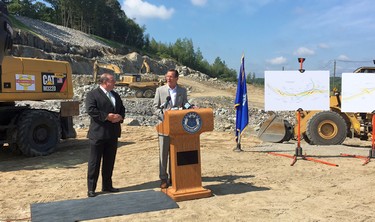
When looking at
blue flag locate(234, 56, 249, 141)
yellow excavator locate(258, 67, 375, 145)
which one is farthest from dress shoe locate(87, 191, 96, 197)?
yellow excavator locate(258, 67, 375, 145)

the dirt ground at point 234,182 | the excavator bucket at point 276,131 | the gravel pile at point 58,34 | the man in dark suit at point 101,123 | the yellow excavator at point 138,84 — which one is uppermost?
the gravel pile at point 58,34

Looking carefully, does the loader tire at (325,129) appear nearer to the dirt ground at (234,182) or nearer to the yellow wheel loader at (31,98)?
the dirt ground at (234,182)

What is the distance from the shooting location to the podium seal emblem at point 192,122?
5754mm

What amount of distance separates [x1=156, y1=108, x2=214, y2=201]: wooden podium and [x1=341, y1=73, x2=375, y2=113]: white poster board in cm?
496

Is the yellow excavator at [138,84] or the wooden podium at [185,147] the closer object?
the wooden podium at [185,147]

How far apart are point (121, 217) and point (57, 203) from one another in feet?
3.91

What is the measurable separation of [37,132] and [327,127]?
7.73 m

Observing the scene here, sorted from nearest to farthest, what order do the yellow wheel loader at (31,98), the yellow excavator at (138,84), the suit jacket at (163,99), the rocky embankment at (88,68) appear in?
the suit jacket at (163,99) → the yellow wheel loader at (31,98) → the rocky embankment at (88,68) → the yellow excavator at (138,84)

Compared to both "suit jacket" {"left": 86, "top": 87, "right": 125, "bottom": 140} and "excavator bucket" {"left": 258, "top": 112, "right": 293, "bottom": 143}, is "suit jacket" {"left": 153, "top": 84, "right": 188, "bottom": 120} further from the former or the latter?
"excavator bucket" {"left": 258, "top": 112, "right": 293, "bottom": 143}

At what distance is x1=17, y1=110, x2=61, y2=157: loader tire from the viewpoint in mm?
9320

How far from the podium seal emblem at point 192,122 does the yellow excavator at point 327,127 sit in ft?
20.6

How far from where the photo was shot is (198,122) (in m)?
5.84

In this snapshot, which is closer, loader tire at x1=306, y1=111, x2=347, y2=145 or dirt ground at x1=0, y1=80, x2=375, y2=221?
dirt ground at x1=0, y1=80, x2=375, y2=221

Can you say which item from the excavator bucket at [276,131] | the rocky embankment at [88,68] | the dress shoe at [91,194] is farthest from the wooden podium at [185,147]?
the excavator bucket at [276,131]
